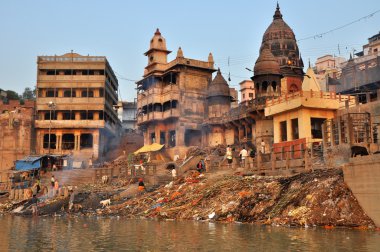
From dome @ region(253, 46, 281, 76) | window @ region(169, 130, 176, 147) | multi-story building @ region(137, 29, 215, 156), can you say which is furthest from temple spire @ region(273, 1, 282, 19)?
window @ region(169, 130, 176, 147)

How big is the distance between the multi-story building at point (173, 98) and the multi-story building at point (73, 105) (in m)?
6.28

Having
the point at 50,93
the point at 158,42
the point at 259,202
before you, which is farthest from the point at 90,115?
the point at 259,202

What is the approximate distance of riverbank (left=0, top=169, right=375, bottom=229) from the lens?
17.5 m

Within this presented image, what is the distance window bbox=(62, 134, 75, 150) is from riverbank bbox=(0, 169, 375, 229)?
83.7ft

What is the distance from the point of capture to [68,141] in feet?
187

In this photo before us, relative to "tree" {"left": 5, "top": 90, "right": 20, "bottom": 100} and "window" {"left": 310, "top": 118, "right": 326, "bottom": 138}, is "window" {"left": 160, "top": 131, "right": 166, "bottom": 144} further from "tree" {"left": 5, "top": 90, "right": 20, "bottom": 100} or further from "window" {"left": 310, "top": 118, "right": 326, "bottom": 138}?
"tree" {"left": 5, "top": 90, "right": 20, "bottom": 100}

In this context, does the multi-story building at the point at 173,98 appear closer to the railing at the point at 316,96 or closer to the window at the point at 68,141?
the window at the point at 68,141

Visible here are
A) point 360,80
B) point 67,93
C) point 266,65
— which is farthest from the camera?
point 67,93

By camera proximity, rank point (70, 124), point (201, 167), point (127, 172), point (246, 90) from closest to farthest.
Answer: point (201, 167), point (127, 172), point (70, 124), point (246, 90)

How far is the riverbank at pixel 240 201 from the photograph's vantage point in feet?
57.4

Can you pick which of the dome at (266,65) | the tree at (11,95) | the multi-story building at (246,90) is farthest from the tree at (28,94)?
the dome at (266,65)

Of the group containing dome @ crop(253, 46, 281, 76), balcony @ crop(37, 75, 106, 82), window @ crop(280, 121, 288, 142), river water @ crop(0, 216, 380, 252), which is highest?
balcony @ crop(37, 75, 106, 82)

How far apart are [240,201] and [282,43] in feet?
117

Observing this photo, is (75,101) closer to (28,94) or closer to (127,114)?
(127,114)
